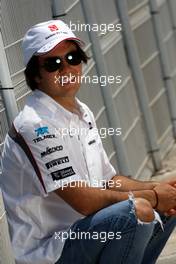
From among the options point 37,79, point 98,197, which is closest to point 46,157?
point 98,197

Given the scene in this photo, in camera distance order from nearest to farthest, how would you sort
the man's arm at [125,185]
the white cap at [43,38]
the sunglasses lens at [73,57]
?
the white cap at [43,38] < the sunglasses lens at [73,57] < the man's arm at [125,185]

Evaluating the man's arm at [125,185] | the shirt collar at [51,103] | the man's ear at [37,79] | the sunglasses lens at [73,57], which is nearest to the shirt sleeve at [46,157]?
the shirt collar at [51,103]

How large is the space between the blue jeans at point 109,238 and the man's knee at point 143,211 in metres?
0.02

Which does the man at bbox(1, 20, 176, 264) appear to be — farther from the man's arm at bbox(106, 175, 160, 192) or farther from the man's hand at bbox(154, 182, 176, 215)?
the man's arm at bbox(106, 175, 160, 192)

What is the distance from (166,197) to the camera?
504 cm

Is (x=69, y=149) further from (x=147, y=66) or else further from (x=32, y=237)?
(x=147, y=66)

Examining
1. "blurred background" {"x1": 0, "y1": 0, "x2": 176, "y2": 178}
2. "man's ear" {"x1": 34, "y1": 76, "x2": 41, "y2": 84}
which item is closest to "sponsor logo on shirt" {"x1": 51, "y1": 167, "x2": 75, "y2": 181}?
"man's ear" {"x1": 34, "y1": 76, "x2": 41, "y2": 84}

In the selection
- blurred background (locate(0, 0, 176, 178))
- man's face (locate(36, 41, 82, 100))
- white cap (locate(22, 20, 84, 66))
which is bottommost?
blurred background (locate(0, 0, 176, 178))

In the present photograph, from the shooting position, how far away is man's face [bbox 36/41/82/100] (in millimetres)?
4926

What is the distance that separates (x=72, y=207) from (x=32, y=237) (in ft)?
0.77

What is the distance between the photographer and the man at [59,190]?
15.5 feet

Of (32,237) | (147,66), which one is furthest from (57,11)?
(147,66)

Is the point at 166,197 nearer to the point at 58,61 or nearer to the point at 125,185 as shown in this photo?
the point at 125,185

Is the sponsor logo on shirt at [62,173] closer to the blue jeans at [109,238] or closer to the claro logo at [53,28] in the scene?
the blue jeans at [109,238]
